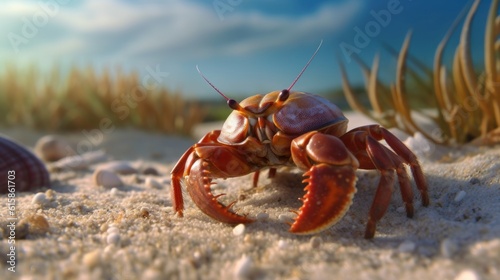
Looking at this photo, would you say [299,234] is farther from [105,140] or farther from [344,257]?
[105,140]

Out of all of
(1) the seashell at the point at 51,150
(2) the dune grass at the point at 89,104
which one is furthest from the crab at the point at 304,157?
(2) the dune grass at the point at 89,104

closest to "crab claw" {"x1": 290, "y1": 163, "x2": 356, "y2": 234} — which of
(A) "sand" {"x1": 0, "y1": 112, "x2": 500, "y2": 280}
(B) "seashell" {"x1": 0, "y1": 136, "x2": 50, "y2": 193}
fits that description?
(A) "sand" {"x1": 0, "y1": 112, "x2": 500, "y2": 280}

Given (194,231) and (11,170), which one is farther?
(11,170)

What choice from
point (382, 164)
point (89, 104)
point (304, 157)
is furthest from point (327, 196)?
point (89, 104)

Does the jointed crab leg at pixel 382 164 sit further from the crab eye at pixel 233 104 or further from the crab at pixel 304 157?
the crab eye at pixel 233 104

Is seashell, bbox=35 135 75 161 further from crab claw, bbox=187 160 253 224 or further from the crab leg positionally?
the crab leg

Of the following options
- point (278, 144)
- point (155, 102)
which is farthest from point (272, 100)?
point (155, 102)
